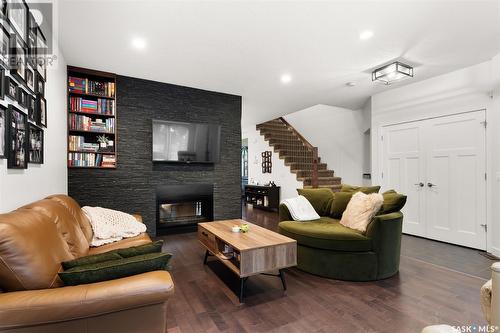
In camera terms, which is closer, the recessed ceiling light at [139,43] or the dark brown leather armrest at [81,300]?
the dark brown leather armrest at [81,300]

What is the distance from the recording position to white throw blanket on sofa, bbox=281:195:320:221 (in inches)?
129

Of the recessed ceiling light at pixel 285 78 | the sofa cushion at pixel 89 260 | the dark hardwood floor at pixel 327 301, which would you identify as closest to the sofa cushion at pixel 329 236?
the dark hardwood floor at pixel 327 301

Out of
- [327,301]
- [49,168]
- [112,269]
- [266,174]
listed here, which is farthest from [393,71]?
[266,174]

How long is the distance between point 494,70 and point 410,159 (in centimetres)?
167

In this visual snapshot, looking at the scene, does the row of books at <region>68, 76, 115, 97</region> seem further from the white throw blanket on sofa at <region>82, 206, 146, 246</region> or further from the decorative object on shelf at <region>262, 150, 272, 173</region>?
the decorative object on shelf at <region>262, 150, 272, 173</region>

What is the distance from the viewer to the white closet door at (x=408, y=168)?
170 inches

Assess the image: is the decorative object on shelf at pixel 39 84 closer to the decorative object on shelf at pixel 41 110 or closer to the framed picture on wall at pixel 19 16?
the decorative object on shelf at pixel 41 110

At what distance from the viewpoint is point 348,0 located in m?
2.21

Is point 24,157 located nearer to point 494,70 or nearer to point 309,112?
point 494,70

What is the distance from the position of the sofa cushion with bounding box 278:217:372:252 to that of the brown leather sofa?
6.10 feet

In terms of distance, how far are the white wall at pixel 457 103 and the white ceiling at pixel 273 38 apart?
8.4 inches

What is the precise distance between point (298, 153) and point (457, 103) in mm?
4024

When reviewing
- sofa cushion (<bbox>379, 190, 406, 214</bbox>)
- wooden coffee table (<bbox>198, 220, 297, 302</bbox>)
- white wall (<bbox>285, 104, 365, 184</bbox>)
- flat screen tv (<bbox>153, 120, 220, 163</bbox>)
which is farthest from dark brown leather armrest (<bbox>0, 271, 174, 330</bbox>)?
white wall (<bbox>285, 104, 365, 184</bbox>)

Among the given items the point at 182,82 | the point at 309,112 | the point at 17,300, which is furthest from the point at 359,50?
A: the point at 309,112
